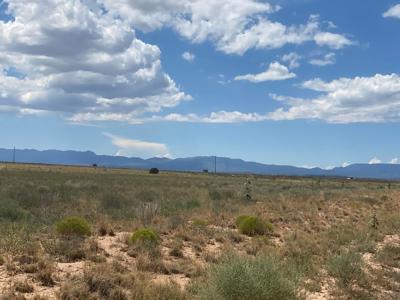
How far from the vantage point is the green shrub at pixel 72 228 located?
15.8 meters

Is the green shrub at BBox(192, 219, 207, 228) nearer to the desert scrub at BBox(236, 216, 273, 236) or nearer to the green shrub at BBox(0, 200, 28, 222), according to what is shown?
the desert scrub at BBox(236, 216, 273, 236)

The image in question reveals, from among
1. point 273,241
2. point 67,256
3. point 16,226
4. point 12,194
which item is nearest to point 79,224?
point 16,226

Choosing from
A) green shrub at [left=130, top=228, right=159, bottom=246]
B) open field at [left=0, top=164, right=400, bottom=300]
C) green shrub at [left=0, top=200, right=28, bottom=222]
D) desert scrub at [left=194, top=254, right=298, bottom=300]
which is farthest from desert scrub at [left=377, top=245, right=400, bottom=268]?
green shrub at [left=0, top=200, right=28, bottom=222]

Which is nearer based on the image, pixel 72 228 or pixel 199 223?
pixel 72 228

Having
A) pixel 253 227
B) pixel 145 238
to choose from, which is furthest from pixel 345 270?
pixel 253 227

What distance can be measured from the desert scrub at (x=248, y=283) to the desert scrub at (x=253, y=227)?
1039cm

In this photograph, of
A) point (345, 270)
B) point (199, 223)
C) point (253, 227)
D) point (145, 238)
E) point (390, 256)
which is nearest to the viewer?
point (345, 270)

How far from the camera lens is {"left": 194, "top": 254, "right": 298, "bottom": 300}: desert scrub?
8758mm

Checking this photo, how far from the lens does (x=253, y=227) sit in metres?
20.0

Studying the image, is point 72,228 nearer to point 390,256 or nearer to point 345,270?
point 345,270

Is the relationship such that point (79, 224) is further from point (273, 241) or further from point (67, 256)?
point (273, 241)

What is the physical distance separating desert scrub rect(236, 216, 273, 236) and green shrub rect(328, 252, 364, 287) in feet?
22.2

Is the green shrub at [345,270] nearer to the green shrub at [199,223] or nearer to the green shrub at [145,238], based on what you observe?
the green shrub at [145,238]

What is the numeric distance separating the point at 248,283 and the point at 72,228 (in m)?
8.38
